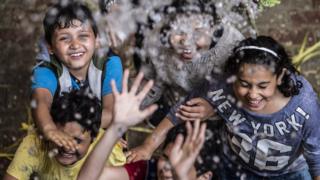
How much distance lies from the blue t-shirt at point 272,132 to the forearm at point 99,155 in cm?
55

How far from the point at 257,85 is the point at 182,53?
406 mm

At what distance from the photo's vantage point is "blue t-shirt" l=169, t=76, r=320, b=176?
274 cm

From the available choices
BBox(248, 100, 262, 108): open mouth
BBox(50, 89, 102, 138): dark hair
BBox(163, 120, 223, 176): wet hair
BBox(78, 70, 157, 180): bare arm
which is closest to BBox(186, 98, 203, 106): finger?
BBox(163, 120, 223, 176): wet hair

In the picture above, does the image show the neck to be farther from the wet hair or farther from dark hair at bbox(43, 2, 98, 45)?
the wet hair

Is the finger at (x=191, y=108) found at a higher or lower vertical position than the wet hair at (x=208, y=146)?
higher

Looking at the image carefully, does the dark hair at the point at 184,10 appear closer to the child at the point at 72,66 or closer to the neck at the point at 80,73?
the child at the point at 72,66

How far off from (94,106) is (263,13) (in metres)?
1.29

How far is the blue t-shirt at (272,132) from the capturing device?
9.00ft

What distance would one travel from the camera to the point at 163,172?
2719 millimetres

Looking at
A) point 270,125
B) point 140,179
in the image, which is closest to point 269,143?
point 270,125

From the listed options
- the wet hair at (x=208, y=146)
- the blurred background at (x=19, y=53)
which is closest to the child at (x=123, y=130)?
the wet hair at (x=208, y=146)

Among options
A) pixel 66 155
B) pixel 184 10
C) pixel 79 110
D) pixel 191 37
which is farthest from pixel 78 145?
pixel 184 10

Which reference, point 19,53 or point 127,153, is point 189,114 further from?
point 19,53

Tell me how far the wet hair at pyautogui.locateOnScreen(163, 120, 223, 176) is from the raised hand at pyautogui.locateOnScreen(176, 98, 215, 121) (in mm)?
62
